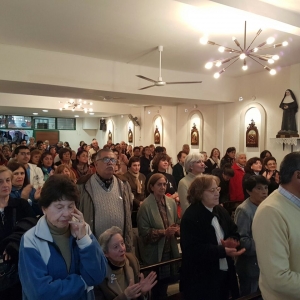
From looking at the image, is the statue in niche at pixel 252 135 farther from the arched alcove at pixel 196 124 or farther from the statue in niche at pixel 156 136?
the statue in niche at pixel 156 136

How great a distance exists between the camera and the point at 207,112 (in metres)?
9.13

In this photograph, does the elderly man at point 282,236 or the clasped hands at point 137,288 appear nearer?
the elderly man at point 282,236

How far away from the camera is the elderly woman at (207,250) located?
6.75ft

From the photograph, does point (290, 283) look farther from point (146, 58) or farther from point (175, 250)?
point (146, 58)

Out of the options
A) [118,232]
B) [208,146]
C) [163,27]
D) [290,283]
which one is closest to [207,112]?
[208,146]

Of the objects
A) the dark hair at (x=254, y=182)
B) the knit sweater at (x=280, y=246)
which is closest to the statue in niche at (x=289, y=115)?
the dark hair at (x=254, y=182)

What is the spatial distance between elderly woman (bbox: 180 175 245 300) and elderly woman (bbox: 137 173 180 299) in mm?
532

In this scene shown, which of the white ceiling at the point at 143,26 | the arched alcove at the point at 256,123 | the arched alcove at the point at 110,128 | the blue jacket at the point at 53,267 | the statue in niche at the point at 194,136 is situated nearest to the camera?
the blue jacket at the point at 53,267

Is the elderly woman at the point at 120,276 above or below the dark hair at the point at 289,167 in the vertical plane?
below

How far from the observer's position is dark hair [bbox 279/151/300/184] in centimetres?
147

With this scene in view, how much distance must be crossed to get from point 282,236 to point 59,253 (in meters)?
1.03

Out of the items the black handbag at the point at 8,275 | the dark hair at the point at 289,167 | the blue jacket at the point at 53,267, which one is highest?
the dark hair at the point at 289,167

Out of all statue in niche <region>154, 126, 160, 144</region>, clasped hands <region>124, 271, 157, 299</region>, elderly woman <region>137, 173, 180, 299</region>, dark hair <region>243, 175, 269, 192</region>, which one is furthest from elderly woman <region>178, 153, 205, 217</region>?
statue in niche <region>154, 126, 160, 144</region>

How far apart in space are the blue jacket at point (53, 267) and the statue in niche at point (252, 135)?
6.79 meters
